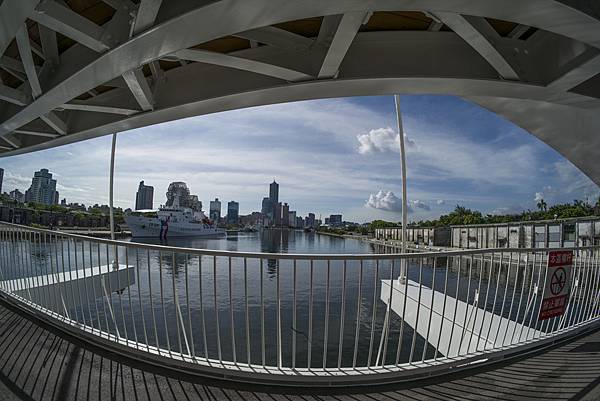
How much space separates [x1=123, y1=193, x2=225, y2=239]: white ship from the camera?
187 feet

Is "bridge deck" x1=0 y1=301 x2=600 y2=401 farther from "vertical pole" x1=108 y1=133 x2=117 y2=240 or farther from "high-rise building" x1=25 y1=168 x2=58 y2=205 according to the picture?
"high-rise building" x1=25 y1=168 x2=58 y2=205

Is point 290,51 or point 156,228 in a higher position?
point 290,51

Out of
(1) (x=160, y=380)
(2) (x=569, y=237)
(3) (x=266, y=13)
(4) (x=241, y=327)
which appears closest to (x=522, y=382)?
(1) (x=160, y=380)

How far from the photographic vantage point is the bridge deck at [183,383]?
2.51m

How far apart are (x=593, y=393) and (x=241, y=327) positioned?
8852 mm

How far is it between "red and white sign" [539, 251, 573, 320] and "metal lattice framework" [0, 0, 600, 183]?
7.61 feet

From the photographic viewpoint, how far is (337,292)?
16.0m

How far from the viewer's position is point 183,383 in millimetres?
2695

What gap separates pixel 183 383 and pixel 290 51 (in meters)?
3.85

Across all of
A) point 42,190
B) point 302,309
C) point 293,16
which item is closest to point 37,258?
point 293,16

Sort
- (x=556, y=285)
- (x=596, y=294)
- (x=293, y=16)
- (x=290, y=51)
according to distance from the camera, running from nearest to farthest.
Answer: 1. (x=293, y=16)
2. (x=290, y=51)
3. (x=556, y=285)
4. (x=596, y=294)

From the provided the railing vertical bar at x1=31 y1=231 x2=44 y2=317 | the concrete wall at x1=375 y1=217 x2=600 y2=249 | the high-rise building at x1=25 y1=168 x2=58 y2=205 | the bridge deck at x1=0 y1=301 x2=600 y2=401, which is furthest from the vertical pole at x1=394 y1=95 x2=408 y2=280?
the high-rise building at x1=25 y1=168 x2=58 y2=205

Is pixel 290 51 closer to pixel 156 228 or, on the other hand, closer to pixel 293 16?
pixel 293 16

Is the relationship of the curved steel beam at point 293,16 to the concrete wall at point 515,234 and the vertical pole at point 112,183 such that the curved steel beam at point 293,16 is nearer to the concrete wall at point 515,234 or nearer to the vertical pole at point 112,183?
the vertical pole at point 112,183
